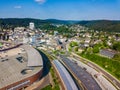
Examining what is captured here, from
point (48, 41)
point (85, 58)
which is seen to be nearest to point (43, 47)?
point (48, 41)

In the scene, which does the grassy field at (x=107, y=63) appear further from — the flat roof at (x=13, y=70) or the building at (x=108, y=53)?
the flat roof at (x=13, y=70)

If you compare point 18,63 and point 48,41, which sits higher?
point 18,63

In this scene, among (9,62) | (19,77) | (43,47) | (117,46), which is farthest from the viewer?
(43,47)

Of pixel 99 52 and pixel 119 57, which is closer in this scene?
pixel 119 57

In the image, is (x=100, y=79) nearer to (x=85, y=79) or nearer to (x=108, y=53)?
(x=85, y=79)

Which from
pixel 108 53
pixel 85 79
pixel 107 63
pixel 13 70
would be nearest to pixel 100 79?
pixel 85 79

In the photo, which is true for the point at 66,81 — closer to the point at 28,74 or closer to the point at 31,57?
the point at 28,74

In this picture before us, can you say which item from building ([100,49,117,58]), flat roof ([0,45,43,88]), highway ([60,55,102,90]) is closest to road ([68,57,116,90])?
highway ([60,55,102,90])

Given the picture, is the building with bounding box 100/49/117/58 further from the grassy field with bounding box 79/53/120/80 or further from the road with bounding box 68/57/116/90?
the road with bounding box 68/57/116/90

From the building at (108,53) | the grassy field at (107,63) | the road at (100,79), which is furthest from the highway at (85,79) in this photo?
the building at (108,53)
